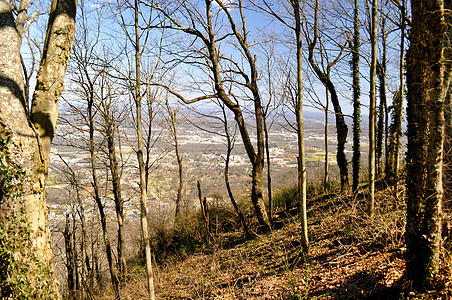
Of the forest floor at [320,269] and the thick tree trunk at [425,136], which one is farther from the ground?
the thick tree trunk at [425,136]

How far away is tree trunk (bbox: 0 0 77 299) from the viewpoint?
334cm

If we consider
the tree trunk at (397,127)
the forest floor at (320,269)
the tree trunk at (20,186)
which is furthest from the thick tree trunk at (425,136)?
the tree trunk at (20,186)

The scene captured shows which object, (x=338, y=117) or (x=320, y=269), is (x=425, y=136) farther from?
(x=338, y=117)

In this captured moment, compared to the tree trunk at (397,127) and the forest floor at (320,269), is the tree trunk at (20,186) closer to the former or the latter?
the forest floor at (320,269)

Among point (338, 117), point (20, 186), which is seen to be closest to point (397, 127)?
point (338, 117)

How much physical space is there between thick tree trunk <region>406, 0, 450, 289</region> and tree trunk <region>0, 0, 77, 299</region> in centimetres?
470

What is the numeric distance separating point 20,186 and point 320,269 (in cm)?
474

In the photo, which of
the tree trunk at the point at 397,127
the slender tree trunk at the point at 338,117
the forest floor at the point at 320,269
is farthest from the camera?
the slender tree trunk at the point at 338,117

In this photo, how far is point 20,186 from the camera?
344 cm

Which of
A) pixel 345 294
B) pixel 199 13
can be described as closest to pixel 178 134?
pixel 199 13

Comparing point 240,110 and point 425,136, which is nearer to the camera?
point 425,136

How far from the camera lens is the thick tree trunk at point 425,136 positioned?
9.88 feet

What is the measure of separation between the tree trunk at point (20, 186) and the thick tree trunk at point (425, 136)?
4699mm

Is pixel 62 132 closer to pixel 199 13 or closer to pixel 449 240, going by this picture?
pixel 199 13
